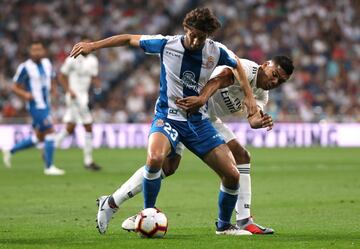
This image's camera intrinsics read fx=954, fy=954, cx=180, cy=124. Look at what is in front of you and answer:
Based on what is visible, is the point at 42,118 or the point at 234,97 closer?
the point at 234,97

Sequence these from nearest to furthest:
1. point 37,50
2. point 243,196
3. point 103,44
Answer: point 103,44 → point 243,196 → point 37,50

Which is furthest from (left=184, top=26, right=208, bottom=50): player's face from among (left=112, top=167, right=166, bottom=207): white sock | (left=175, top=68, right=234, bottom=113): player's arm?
(left=112, top=167, right=166, bottom=207): white sock

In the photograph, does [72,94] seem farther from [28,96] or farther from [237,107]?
[237,107]

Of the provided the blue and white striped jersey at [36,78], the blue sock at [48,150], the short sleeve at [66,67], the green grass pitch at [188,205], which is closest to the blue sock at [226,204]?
the green grass pitch at [188,205]

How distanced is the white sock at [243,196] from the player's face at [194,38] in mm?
1560

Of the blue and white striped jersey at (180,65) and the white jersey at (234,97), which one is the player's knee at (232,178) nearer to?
the blue and white striped jersey at (180,65)

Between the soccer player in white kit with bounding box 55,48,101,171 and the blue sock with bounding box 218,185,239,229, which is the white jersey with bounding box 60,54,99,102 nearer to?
the soccer player in white kit with bounding box 55,48,101,171

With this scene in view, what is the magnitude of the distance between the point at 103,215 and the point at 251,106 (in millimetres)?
1825

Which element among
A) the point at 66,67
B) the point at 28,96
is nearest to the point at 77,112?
the point at 66,67

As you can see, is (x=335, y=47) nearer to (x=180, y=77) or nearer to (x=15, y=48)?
(x=15, y=48)

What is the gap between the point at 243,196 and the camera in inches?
395

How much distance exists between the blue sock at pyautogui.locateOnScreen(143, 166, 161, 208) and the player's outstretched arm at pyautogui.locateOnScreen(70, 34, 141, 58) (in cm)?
123

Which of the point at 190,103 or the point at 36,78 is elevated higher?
the point at 190,103

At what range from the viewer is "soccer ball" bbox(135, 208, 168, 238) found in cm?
901
